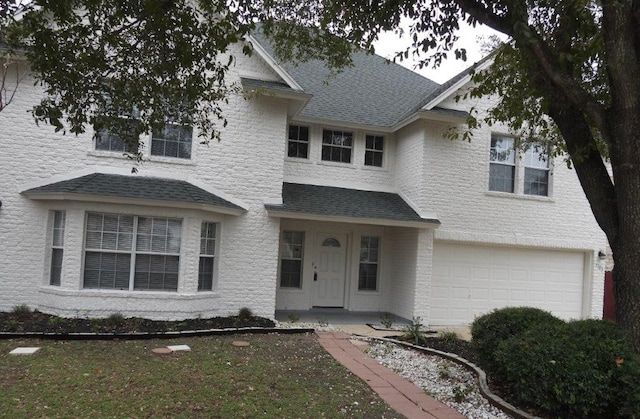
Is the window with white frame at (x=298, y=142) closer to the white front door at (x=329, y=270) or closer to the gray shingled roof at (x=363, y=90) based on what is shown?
the gray shingled roof at (x=363, y=90)

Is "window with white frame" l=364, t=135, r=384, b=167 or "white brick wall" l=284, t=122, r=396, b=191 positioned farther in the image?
"window with white frame" l=364, t=135, r=384, b=167

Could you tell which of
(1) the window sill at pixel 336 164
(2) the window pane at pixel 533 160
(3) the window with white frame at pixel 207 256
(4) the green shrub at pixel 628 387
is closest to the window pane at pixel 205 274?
(3) the window with white frame at pixel 207 256

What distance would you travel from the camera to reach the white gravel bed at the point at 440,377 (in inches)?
248

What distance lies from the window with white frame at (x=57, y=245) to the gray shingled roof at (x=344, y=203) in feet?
15.0

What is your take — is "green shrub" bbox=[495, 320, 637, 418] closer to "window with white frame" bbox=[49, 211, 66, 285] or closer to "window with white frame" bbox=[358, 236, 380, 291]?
"window with white frame" bbox=[358, 236, 380, 291]

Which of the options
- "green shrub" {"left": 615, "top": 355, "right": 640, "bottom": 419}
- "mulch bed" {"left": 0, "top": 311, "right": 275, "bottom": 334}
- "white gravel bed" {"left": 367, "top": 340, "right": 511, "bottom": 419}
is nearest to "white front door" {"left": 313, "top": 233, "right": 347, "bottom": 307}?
"mulch bed" {"left": 0, "top": 311, "right": 275, "bottom": 334}

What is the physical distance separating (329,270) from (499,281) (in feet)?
15.6

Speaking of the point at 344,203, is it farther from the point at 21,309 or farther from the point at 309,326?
the point at 21,309

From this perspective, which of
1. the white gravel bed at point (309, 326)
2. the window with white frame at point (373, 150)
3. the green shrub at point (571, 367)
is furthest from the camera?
the window with white frame at point (373, 150)

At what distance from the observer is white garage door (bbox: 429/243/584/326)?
13.6 m

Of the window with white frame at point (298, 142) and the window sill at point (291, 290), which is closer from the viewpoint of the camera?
the window sill at point (291, 290)

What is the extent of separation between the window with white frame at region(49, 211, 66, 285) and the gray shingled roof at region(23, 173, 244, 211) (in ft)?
2.44

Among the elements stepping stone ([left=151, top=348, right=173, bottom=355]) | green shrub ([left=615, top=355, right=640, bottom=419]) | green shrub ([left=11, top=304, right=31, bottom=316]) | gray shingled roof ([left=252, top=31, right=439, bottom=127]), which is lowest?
stepping stone ([left=151, top=348, right=173, bottom=355])

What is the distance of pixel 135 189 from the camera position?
10.9m
